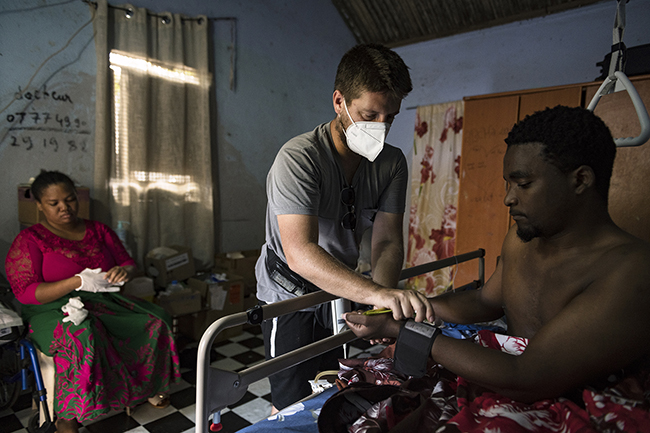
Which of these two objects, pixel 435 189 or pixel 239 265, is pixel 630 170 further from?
pixel 239 265

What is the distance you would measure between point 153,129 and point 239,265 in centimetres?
155

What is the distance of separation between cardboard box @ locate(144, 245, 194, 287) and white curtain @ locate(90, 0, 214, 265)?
13 cm

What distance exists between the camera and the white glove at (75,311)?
2.46 m

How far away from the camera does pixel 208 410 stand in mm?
1049

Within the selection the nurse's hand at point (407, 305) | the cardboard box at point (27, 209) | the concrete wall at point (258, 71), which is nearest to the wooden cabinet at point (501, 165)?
the concrete wall at point (258, 71)

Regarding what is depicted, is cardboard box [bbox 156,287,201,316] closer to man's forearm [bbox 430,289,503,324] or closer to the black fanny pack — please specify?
the black fanny pack

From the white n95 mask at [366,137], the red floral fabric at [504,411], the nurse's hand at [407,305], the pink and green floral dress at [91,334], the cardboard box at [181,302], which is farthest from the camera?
the cardboard box at [181,302]

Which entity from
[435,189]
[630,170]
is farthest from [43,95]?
[630,170]

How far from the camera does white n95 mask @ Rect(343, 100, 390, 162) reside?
5.07 feet

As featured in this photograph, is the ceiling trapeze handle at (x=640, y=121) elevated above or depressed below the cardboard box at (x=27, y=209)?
above

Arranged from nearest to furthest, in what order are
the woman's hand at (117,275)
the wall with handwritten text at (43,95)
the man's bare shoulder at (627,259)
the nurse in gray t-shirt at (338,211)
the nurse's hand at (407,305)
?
the man's bare shoulder at (627,259) < the nurse's hand at (407,305) < the nurse in gray t-shirt at (338,211) < the woman's hand at (117,275) < the wall with handwritten text at (43,95)

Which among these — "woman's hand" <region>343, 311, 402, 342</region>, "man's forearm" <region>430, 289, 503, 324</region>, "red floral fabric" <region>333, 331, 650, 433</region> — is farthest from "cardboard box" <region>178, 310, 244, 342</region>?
"red floral fabric" <region>333, 331, 650, 433</region>

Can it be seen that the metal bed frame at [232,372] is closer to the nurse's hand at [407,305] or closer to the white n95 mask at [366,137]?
the nurse's hand at [407,305]

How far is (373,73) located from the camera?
144 centimetres
